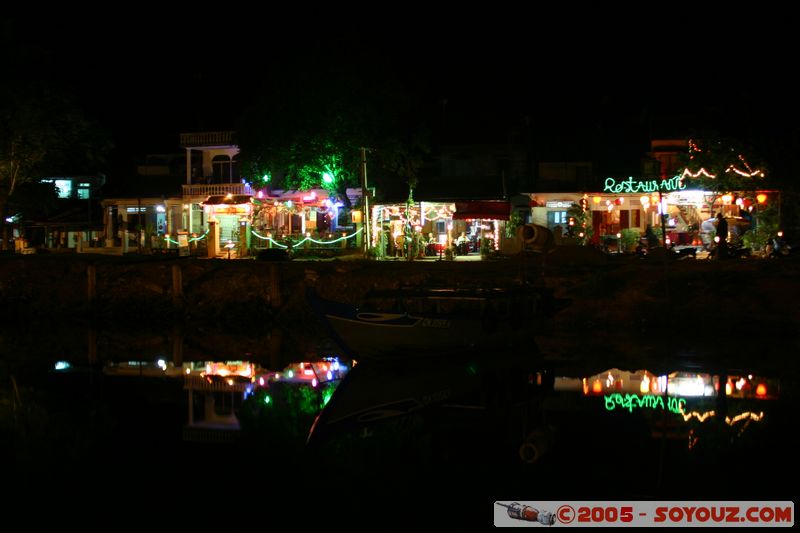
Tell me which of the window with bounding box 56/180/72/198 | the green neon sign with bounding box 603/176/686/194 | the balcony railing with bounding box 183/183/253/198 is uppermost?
the window with bounding box 56/180/72/198

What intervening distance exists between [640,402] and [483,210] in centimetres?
1768

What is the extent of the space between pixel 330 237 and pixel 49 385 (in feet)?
64.1

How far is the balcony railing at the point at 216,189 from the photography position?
1625 inches

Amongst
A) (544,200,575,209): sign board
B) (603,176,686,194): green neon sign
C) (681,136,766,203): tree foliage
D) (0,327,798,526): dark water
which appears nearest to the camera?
(0,327,798,526): dark water

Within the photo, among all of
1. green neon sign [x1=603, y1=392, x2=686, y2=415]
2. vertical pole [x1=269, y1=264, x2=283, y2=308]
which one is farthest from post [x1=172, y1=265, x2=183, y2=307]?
green neon sign [x1=603, y1=392, x2=686, y2=415]

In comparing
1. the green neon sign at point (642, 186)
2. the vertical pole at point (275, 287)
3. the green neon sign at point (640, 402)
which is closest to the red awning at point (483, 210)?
the green neon sign at point (642, 186)

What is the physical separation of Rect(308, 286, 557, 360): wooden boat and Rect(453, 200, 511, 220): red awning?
40.8ft

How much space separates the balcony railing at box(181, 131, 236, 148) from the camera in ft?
136

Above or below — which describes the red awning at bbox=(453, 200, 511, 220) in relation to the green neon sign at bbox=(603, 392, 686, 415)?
above

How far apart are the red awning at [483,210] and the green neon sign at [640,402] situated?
1680cm

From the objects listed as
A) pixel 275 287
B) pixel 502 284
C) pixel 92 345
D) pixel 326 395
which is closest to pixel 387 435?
pixel 326 395

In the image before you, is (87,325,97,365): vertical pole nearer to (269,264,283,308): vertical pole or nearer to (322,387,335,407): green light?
(269,264,283,308): vertical pole

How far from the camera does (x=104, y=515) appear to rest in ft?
33.7

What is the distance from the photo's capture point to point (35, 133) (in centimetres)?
3638
